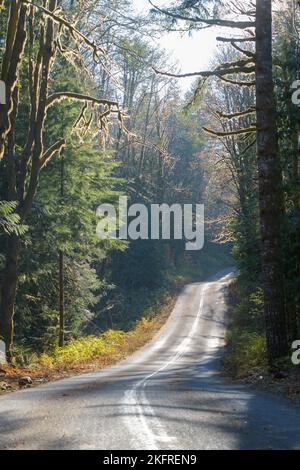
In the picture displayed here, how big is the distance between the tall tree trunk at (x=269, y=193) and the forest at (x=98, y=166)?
25mm

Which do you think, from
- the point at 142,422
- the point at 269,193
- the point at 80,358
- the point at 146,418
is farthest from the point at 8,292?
the point at 142,422

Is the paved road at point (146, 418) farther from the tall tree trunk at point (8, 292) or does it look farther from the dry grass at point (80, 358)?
the tall tree trunk at point (8, 292)

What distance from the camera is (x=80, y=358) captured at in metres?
23.5

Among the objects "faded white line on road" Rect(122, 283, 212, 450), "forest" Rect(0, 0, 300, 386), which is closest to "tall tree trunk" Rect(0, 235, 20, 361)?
"forest" Rect(0, 0, 300, 386)

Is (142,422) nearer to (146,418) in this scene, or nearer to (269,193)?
(146,418)

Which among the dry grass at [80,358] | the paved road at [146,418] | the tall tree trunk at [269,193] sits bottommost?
the dry grass at [80,358]

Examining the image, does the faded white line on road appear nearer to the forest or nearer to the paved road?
the paved road

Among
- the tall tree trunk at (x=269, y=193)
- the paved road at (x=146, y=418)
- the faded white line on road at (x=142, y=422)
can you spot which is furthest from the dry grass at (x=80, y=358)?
the tall tree trunk at (x=269, y=193)

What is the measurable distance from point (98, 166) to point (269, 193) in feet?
50.1

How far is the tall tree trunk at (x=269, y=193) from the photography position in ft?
43.6

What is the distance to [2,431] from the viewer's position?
6.86 metres

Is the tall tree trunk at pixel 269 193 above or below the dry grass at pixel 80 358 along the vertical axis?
above
